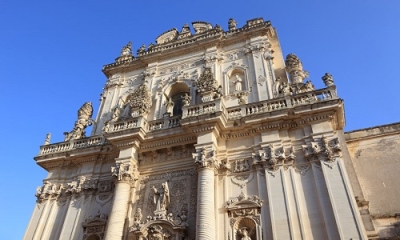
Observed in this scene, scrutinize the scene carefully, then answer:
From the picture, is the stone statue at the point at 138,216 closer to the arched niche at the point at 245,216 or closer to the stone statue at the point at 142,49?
the arched niche at the point at 245,216

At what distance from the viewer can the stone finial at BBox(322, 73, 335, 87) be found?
12.7 meters

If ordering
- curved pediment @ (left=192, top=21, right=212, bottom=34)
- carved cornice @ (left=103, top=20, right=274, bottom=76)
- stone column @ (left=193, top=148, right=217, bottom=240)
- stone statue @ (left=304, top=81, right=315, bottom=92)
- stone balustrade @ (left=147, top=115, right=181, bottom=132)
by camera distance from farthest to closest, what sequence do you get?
curved pediment @ (left=192, top=21, right=212, bottom=34), carved cornice @ (left=103, top=20, right=274, bottom=76), stone balustrade @ (left=147, top=115, right=181, bottom=132), stone statue @ (left=304, top=81, right=315, bottom=92), stone column @ (left=193, top=148, right=217, bottom=240)

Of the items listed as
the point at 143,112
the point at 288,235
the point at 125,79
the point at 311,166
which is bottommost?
the point at 288,235

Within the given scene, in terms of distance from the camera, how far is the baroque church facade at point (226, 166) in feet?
34.7

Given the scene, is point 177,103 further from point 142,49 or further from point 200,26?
point 200,26

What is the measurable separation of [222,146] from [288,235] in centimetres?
424

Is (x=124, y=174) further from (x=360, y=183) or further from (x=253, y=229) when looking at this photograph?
(x=360, y=183)

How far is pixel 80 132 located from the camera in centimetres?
1656

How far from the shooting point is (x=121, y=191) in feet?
40.8

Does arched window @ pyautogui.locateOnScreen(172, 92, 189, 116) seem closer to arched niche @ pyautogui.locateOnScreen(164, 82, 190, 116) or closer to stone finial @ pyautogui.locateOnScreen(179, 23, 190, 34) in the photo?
arched niche @ pyautogui.locateOnScreen(164, 82, 190, 116)

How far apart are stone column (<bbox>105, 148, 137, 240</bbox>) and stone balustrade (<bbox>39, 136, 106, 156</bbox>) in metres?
2.47

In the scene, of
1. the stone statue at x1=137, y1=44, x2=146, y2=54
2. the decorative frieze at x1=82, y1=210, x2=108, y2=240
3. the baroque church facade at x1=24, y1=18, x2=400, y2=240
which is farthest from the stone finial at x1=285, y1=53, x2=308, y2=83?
the decorative frieze at x1=82, y1=210, x2=108, y2=240

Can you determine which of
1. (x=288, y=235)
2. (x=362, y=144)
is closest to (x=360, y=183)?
(x=362, y=144)

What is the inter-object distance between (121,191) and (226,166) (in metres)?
4.20
